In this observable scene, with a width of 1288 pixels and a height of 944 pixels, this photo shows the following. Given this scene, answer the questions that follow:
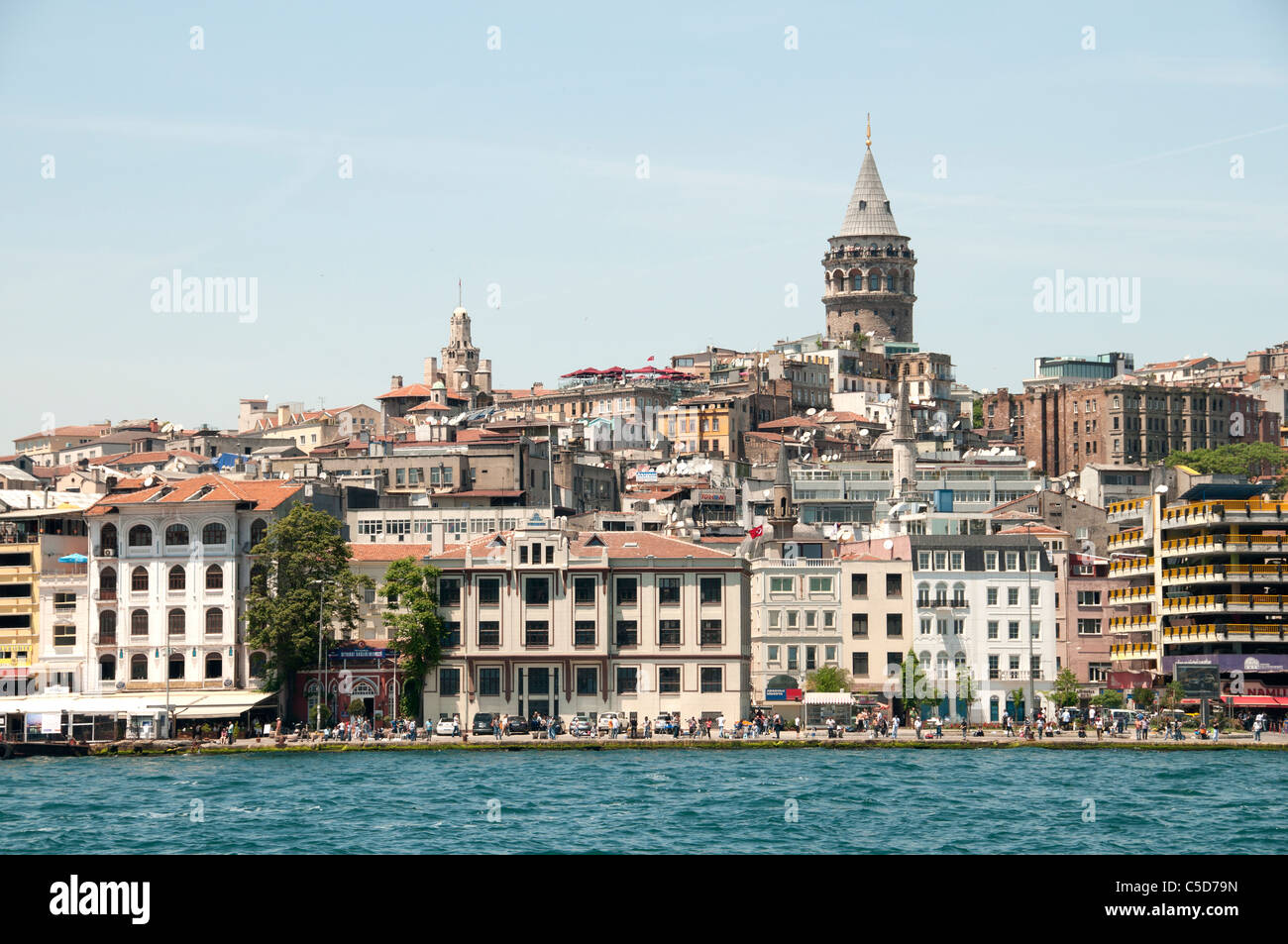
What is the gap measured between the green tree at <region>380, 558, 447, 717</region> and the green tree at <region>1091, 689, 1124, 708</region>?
3216cm

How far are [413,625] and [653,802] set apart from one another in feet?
102

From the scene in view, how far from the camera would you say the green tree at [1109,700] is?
296 feet

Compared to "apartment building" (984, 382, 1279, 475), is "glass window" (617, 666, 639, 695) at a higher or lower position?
lower

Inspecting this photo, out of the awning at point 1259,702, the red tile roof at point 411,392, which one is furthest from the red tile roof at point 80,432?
the awning at point 1259,702

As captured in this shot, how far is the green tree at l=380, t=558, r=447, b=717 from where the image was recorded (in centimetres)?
8400

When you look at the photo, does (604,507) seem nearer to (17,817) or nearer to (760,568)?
(760,568)

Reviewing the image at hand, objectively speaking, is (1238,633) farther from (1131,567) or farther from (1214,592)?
(1131,567)

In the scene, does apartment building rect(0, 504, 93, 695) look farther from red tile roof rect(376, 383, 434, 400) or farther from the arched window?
red tile roof rect(376, 383, 434, 400)

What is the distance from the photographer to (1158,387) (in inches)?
6796

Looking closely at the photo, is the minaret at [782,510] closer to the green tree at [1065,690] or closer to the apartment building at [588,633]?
the apartment building at [588,633]

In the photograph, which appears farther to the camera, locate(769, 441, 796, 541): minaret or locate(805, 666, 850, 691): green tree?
locate(769, 441, 796, 541): minaret

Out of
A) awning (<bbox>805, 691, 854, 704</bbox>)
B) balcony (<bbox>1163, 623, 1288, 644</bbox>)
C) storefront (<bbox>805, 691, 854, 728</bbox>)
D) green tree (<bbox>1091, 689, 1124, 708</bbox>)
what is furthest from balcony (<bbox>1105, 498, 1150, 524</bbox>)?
storefront (<bbox>805, 691, 854, 728</bbox>)
